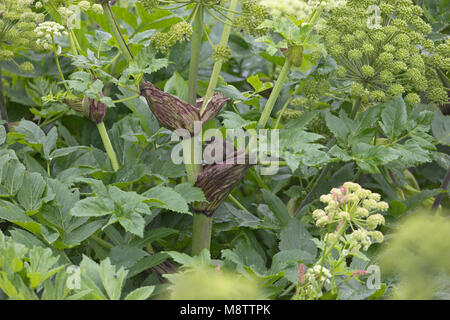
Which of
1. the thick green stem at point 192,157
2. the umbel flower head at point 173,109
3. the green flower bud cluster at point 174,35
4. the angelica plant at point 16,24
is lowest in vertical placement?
the thick green stem at point 192,157

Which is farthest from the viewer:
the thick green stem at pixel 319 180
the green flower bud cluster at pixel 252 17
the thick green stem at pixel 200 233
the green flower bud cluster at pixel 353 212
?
the thick green stem at pixel 319 180

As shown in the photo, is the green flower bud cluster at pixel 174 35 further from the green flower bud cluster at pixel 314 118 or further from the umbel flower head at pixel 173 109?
the green flower bud cluster at pixel 314 118

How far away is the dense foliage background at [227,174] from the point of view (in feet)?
2.67

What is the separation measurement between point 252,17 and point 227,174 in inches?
10.6

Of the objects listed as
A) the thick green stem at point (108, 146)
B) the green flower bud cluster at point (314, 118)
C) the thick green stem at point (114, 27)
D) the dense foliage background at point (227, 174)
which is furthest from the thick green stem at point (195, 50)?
the green flower bud cluster at point (314, 118)

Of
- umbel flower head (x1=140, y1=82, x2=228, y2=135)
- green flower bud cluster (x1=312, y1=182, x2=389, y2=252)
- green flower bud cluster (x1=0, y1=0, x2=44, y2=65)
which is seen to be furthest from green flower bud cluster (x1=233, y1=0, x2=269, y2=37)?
green flower bud cluster (x1=0, y1=0, x2=44, y2=65)

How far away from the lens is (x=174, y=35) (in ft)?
3.07

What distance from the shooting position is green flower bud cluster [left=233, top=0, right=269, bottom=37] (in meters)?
0.92

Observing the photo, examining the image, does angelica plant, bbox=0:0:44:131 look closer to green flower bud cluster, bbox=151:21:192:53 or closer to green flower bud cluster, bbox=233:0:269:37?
green flower bud cluster, bbox=151:21:192:53

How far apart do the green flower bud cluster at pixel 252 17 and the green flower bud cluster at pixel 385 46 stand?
19 centimetres

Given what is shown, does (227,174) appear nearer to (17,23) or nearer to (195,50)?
(195,50)
